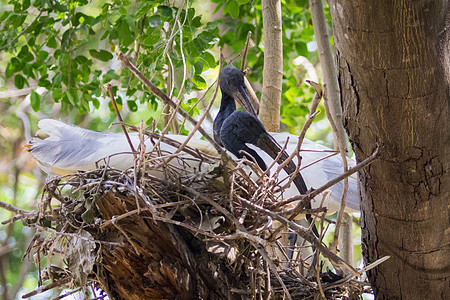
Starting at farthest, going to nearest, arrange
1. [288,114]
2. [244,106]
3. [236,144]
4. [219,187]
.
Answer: [288,114] → [244,106] → [236,144] → [219,187]

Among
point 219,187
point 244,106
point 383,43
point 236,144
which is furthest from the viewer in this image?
point 244,106

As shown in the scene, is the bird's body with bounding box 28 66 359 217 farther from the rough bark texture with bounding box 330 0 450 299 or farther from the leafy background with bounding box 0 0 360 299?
the rough bark texture with bounding box 330 0 450 299

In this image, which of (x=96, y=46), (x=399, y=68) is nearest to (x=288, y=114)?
(x=96, y=46)

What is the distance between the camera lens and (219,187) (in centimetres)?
128

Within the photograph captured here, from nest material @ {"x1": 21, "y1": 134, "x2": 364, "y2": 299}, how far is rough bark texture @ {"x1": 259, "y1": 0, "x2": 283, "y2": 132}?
1078 mm

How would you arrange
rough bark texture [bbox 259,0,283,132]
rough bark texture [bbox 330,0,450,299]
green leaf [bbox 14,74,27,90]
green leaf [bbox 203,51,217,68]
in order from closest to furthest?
rough bark texture [bbox 330,0,450,299], green leaf [bbox 203,51,217,68], rough bark texture [bbox 259,0,283,132], green leaf [bbox 14,74,27,90]

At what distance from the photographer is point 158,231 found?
1263mm

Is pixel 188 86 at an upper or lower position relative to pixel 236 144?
upper

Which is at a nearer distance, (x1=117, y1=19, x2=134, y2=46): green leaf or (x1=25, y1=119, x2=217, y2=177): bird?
(x1=25, y1=119, x2=217, y2=177): bird

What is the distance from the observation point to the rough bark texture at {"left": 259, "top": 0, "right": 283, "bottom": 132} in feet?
7.98

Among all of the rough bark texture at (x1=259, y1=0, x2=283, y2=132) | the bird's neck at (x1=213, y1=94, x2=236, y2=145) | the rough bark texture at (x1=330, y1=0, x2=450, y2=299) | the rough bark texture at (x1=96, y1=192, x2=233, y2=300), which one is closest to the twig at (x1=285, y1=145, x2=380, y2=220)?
the rough bark texture at (x1=330, y1=0, x2=450, y2=299)

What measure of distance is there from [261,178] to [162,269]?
0.32 metres

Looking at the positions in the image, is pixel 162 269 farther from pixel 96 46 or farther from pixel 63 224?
pixel 96 46

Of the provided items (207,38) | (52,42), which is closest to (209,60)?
(207,38)
